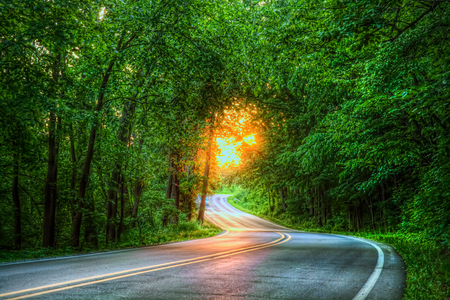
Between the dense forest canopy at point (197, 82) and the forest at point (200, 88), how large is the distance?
0.17ft

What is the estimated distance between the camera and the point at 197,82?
1241 cm

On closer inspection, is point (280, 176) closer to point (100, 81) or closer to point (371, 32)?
point (100, 81)

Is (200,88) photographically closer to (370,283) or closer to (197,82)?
(197,82)

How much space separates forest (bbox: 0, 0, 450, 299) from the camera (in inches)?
248

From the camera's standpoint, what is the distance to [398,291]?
4715mm

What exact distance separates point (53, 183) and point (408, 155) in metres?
11.6

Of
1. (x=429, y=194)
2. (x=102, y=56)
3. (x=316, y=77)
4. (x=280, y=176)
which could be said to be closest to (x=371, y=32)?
(x=429, y=194)

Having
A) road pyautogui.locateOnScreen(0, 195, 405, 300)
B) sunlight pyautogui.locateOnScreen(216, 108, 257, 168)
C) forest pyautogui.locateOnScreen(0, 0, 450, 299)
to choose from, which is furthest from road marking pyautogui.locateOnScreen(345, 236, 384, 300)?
sunlight pyautogui.locateOnScreen(216, 108, 257, 168)

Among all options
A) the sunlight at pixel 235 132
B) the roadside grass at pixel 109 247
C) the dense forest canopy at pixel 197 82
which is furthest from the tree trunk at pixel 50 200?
the sunlight at pixel 235 132

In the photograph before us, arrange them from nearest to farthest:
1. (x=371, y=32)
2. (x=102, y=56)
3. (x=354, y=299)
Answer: (x=354, y=299) < (x=371, y=32) < (x=102, y=56)

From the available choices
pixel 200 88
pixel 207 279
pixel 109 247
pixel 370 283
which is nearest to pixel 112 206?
pixel 109 247

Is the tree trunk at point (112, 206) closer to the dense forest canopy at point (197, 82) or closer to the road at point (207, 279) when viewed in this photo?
the dense forest canopy at point (197, 82)

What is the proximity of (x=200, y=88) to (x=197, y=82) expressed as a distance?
821 mm

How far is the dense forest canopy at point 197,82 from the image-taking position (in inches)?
249
